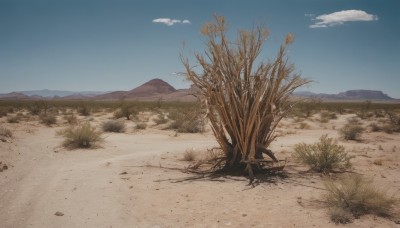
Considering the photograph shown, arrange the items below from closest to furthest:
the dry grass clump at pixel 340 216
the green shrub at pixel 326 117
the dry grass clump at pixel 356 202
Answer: the dry grass clump at pixel 340 216
the dry grass clump at pixel 356 202
the green shrub at pixel 326 117

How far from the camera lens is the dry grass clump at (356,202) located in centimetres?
521

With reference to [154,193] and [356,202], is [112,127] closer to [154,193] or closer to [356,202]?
[154,193]

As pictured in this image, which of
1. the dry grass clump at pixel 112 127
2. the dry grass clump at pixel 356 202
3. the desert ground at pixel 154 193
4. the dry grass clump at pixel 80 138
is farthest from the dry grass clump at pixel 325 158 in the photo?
the dry grass clump at pixel 112 127

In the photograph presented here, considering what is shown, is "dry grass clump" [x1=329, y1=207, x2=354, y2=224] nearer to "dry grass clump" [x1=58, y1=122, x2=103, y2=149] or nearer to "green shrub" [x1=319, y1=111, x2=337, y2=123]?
"dry grass clump" [x1=58, y1=122, x2=103, y2=149]

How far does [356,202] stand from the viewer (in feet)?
17.8

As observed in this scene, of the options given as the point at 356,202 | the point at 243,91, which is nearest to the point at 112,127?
the point at 243,91

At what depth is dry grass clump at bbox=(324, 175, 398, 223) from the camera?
5211mm

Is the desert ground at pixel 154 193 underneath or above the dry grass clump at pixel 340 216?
underneath

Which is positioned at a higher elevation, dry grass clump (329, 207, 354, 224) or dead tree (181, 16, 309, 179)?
dead tree (181, 16, 309, 179)

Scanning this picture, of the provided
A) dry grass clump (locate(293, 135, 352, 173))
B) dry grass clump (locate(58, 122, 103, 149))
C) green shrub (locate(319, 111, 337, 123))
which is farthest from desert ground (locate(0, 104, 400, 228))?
green shrub (locate(319, 111, 337, 123))

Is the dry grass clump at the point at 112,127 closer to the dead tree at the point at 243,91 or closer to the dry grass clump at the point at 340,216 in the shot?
the dead tree at the point at 243,91

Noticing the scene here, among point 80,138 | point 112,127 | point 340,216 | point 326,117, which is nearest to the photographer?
point 340,216

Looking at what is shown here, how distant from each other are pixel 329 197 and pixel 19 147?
32.8ft

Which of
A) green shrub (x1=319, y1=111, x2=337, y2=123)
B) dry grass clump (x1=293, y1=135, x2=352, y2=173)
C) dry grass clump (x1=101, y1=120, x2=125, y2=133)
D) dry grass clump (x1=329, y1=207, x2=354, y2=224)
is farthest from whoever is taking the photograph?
green shrub (x1=319, y1=111, x2=337, y2=123)
